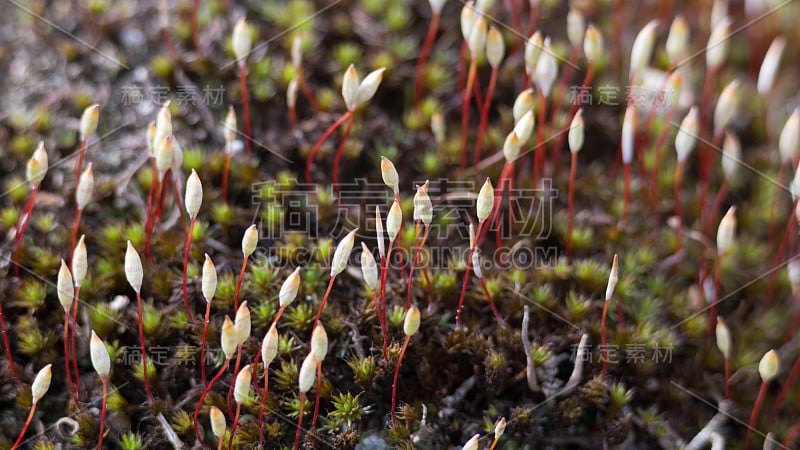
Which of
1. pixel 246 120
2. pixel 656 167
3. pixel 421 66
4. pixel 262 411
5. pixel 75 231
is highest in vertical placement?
pixel 421 66

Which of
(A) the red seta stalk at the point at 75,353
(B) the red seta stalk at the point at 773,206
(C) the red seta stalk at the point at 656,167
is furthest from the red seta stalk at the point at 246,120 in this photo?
(B) the red seta stalk at the point at 773,206

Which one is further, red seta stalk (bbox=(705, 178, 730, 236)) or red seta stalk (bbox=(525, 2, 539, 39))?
red seta stalk (bbox=(525, 2, 539, 39))

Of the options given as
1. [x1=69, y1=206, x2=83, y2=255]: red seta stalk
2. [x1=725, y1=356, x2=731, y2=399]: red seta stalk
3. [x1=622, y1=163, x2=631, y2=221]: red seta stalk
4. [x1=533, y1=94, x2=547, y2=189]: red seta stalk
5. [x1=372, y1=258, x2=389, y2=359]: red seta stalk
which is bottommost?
[x1=725, y1=356, x2=731, y2=399]: red seta stalk

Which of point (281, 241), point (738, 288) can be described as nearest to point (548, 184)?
point (738, 288)

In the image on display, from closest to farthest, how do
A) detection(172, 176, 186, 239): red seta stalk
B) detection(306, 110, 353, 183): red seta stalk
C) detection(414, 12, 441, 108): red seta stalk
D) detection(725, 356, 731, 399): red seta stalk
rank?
detection(725, 356, 731, 399): red seta stalk, detection(172, 176, 186, 239): red seta stalk, detection(306, 110, 353, 183): red seta stalk, detection(414, 12, 441, 108): red seta stalk

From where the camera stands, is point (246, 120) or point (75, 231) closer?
point (75, 231)

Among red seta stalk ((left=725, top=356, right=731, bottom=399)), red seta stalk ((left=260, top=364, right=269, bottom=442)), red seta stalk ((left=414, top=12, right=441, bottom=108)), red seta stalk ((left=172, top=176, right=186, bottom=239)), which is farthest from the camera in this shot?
red seta stalk ((left=414, top=12, right=441, bottom=108))

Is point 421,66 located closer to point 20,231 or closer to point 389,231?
point 389,231

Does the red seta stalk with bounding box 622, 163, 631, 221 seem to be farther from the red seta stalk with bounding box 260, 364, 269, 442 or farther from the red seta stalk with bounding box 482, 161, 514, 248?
the red seta stalk with bounding box 260, 364, 269, 442

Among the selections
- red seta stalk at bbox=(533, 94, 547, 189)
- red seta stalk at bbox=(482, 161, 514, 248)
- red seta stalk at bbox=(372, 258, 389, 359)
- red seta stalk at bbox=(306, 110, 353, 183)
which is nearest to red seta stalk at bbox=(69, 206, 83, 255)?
red seta stalk at bbox=(306, 110, 353, 183)

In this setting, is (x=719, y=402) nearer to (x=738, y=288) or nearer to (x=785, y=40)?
(x=738, y=288)

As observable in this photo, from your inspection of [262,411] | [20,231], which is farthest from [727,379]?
[20,231]

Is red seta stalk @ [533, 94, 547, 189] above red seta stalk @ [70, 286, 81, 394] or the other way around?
above
